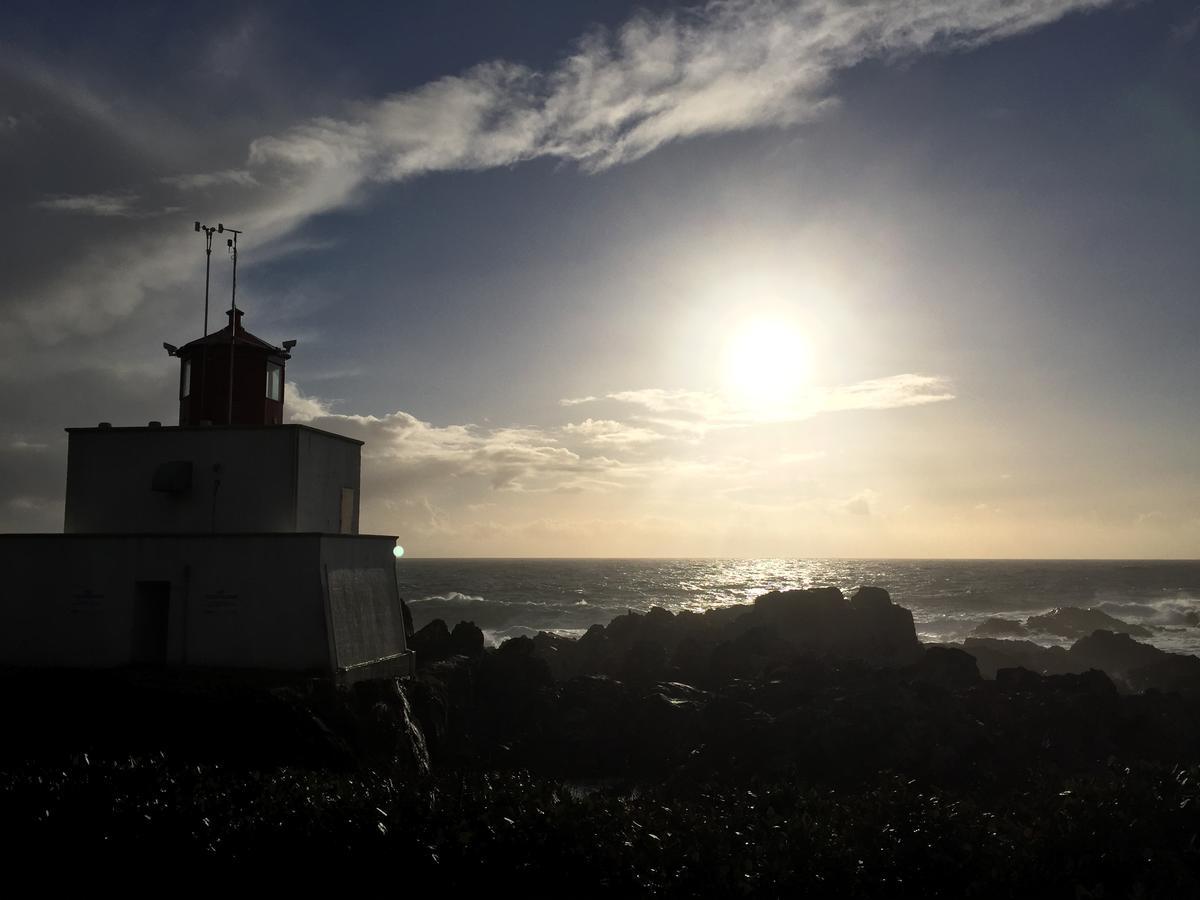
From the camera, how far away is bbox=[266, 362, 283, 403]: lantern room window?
1817cm

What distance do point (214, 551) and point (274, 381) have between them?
4158 millimetres

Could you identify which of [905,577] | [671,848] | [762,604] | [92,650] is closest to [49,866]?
[671,848]

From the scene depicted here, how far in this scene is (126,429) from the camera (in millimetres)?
17297

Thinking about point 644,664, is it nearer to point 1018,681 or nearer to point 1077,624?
point 1018,681

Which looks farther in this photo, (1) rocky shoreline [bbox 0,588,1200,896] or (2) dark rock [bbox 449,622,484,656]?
(2) dark rock [bbox 449,622,484,656]

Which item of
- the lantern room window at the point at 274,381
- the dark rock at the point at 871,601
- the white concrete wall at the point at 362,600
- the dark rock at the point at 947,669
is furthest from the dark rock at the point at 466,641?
the dark rock at the point at 871,601

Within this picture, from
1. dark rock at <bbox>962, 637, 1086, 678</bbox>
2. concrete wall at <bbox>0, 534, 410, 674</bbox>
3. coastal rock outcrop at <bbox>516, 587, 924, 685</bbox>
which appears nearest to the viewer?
concrete wall at <bbox>0, 534, 410, 674</bbox>

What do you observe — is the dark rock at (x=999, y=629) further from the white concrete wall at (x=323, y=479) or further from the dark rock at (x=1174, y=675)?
the white concrete wall at (x=323, y=479)

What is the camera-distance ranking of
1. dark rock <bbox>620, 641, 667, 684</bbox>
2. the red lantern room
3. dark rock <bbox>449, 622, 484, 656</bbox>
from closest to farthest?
the red lantern room → dark rock <bbox>449, 622, 484, 656</bbox> → dark rock <bbox>620, 641, 667, 684</bbox>

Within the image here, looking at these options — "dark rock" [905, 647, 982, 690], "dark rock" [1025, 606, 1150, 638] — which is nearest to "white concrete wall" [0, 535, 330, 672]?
"dark rock" [905, 647, 982, 690]

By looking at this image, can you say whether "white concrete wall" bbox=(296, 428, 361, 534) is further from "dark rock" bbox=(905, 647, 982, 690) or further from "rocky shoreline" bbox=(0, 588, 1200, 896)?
"dark rock" bbox=(905, 647, 982, 690)

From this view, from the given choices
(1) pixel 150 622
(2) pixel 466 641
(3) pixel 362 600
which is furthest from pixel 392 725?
(2) pixel 466 641

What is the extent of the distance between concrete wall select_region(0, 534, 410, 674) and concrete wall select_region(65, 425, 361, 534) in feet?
3.96

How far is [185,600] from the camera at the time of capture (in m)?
15.4
